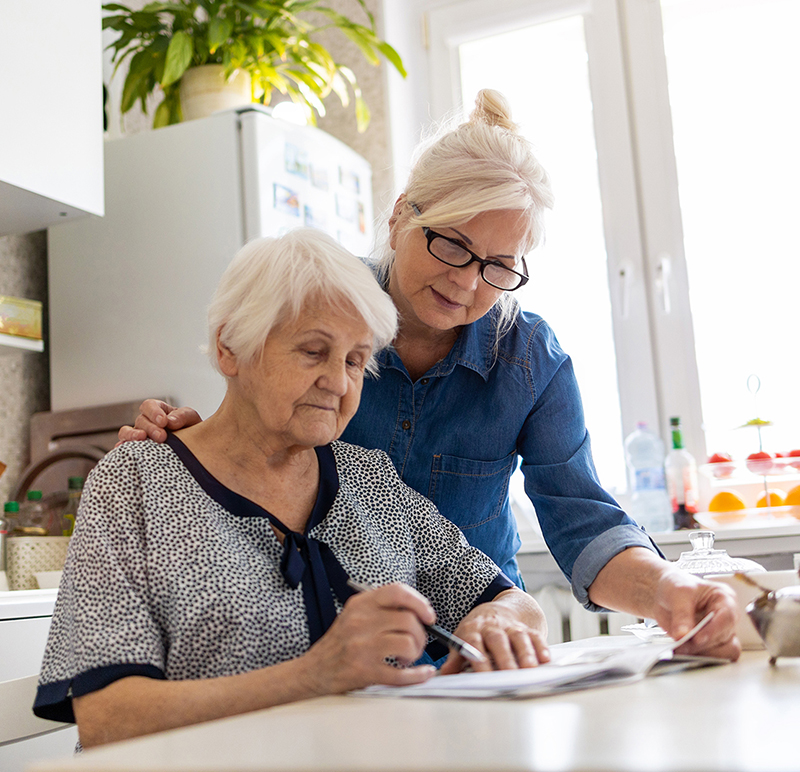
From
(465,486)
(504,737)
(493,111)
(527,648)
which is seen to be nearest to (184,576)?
(527,648)

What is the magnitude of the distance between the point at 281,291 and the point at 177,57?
1.61 m

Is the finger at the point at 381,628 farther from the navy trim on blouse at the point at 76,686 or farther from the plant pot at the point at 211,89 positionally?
the plant pot at the point at 211,89

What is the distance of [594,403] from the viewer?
8.94ft

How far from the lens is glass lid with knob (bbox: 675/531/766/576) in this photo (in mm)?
1114

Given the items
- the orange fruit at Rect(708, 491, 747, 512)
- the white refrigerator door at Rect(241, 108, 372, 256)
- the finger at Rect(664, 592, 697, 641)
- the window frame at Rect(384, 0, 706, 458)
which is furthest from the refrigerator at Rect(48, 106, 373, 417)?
the finger at Rect(664, 592, 697, 641)

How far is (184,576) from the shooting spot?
2.96 feet

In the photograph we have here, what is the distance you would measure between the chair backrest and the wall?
147 cm

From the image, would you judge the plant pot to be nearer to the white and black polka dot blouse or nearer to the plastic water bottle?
the plastic water bottle

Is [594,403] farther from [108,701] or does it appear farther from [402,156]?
[108,701]

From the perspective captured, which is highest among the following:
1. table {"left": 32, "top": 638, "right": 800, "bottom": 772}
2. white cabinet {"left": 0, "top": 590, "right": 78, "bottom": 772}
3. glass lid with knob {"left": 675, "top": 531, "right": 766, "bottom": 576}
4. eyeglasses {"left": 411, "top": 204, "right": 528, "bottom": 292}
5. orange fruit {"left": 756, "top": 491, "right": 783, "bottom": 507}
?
eyeglasses {"left": 411, "top": 204, "right": 528, "bottom": 292}

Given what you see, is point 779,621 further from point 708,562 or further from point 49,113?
point 49,113

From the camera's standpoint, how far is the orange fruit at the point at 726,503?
2.33 m

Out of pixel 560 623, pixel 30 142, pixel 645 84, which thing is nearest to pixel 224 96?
pixel 30 142

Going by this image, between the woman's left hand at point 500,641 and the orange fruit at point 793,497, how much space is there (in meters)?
1.54
